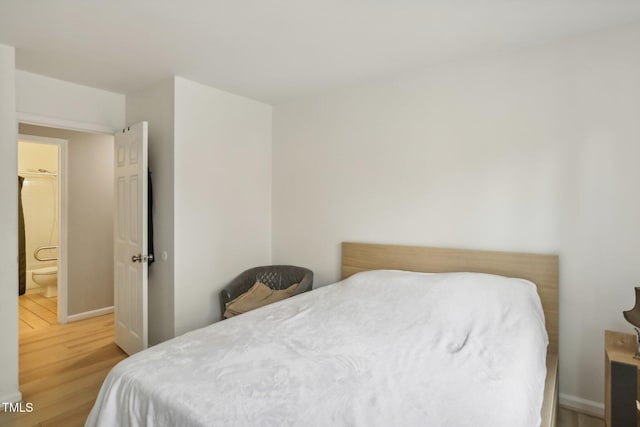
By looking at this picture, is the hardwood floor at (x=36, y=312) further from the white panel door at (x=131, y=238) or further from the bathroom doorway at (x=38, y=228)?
the white panel door at (x=131, y=238)

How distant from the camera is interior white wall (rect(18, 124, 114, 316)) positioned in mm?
4012

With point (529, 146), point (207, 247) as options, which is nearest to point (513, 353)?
point (529, 146)

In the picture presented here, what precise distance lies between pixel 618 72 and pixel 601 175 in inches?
24.2

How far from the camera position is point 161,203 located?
115 inches

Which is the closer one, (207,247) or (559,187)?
(559,187)

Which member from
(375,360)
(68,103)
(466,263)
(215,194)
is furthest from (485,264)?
(68,103)

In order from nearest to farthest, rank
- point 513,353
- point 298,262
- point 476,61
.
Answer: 1. point 513,353
2. point 476,61
3. point 298,262

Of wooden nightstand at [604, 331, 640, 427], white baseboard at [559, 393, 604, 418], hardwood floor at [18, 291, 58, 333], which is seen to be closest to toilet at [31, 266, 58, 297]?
hardwood floor at [18, 291, 58, 333]

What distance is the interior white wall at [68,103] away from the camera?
2730 millimetres

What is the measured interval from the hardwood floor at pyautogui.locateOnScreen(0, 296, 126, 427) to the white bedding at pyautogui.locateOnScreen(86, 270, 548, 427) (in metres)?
1.14

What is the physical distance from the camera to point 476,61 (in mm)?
2457

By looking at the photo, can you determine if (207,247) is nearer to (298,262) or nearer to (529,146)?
(298,262)

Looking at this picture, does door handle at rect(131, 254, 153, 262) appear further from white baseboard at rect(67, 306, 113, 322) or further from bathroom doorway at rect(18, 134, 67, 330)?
bathroom doorway at rect(18, 134, 67, 330)

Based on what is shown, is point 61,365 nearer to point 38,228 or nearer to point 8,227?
point 8,227
